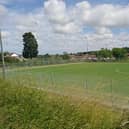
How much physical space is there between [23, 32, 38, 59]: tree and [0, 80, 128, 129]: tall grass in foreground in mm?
91259

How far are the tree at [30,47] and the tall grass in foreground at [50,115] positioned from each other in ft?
299

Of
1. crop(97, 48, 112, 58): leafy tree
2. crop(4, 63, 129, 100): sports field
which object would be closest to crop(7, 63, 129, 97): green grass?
crop(4, 63, 129, 100): sports field

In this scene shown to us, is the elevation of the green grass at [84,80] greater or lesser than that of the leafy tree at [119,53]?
lesser

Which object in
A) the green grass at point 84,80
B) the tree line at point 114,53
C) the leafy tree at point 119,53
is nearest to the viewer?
the green grass at point 84,80

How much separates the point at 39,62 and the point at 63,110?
82.4 metres

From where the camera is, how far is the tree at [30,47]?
100812mm

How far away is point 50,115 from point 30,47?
93.6m

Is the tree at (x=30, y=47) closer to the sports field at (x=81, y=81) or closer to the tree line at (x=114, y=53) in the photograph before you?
the tree line at (x=114, y=53)

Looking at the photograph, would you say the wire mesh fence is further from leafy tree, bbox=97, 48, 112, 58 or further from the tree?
leafy tree, bbox=97, 48, 112, 58

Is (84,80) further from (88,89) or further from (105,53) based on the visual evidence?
(105,53)

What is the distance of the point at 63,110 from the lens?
8.38 m

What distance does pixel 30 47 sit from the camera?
100812mm

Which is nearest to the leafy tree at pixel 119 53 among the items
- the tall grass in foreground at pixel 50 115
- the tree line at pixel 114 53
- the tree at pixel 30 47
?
the tree line at pixel 114 53

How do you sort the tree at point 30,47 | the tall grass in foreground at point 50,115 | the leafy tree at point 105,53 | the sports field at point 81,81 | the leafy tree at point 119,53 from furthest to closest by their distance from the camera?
the leafy tree at point 105,53 < the leafy tree at point 119,53 < the tree at point 30,47 < the sports field at point 81,81 < the tall grass in foreground at point 50,115
